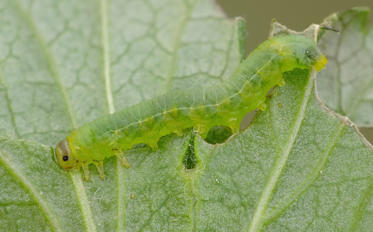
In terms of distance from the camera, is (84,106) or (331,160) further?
(84,106)

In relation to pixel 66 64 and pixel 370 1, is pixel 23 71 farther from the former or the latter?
pixel 370 1

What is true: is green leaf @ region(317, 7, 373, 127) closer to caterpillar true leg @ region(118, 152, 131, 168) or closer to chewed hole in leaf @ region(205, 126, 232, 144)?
chewed hole in leaf @ region(205, 126, 232, 144)

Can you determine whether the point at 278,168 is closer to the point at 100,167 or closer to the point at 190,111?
the point at 190,111

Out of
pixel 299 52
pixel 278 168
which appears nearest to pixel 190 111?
pixel 278 168

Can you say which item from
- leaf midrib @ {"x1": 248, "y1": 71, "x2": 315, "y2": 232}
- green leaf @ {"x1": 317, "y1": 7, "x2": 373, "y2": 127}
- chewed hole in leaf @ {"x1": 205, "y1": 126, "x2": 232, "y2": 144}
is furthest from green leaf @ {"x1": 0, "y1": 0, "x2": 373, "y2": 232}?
green leaf @ {"x1": 317, "y1": 7, "x2": 373, "y2": 127}

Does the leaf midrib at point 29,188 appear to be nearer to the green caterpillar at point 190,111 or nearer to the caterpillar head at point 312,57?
the green caterpillar at point 190,111

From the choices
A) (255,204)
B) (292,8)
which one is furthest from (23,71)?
(292,8)

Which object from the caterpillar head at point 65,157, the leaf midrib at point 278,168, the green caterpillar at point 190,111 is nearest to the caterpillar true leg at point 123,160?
the green caterpillar at point 190,111
